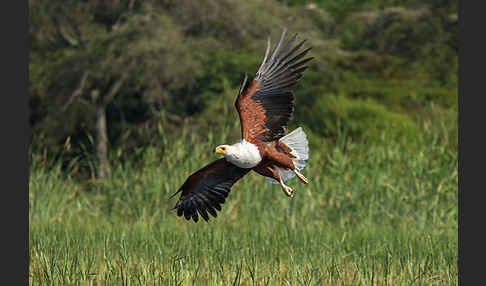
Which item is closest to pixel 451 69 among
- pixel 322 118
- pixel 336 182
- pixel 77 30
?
pixel 322 118

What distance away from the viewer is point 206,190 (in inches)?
212

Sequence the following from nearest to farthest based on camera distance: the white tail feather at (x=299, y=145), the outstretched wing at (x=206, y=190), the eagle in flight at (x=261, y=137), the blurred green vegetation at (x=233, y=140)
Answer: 1. the eagle in flight at (x=261, y=137)
2. the outstretched wing at (x=206, y=190)
3. the blurred green vegetation at (x=233, y=140)
4. the white tail feather at (x=299, y=145)

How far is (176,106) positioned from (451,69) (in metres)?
9.25

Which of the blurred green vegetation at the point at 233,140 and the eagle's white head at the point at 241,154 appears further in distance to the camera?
the blurred green vegetation at the point at 233,140

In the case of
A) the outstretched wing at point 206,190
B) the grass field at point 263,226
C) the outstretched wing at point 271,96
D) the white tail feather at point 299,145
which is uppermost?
the outstretched wing at point 271,96

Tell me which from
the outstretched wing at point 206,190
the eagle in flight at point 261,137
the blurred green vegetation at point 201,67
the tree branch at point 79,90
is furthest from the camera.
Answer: the tree branch at point 79,90

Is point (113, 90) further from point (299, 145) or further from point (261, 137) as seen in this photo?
point (261, 137)

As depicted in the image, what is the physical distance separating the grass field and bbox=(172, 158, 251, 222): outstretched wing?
0.40 metres

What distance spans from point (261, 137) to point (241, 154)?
43 cm

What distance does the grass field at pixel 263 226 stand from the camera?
504 centimetres

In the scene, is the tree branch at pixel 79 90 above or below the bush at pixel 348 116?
above

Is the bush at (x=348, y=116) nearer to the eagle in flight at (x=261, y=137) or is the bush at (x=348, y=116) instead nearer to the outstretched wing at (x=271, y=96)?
the eagle in flight at (x=261, y=137)

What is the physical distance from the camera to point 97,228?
6.98 meters

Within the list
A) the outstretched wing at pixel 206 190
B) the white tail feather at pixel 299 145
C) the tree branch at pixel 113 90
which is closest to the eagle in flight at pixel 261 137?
the outstretched wing at pixel 206 190
